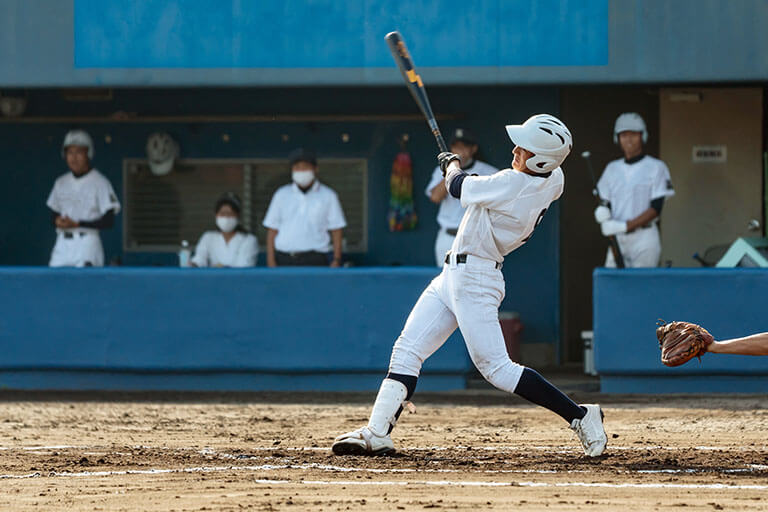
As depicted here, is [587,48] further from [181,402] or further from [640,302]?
[181,402]

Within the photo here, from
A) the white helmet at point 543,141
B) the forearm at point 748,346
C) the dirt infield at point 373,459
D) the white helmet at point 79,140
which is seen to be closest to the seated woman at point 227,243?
the white helmet at point 79,140

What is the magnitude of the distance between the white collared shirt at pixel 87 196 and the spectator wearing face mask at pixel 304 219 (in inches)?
58.3

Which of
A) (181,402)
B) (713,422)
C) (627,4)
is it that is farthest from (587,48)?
(181,402)

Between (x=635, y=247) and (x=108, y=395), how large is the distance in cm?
452

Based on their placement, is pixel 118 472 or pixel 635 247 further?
pixel 635 247

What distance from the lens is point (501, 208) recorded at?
22.2 ft

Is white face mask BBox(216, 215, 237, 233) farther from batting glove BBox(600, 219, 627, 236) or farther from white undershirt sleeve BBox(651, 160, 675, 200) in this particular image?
white undershirt sleeve BBox(651, 160, 675, 200)

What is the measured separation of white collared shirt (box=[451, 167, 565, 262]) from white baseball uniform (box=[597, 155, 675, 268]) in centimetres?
423

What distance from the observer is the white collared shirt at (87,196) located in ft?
39.4

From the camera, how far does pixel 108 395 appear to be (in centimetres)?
1120

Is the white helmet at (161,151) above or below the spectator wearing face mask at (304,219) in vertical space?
above

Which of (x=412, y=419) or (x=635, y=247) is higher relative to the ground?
(x=635, y=247)

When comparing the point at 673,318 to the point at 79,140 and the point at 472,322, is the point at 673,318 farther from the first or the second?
the point at 79,140

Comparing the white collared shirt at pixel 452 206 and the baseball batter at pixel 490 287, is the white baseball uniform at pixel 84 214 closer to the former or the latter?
the white collared shirt at pixel 452 206
